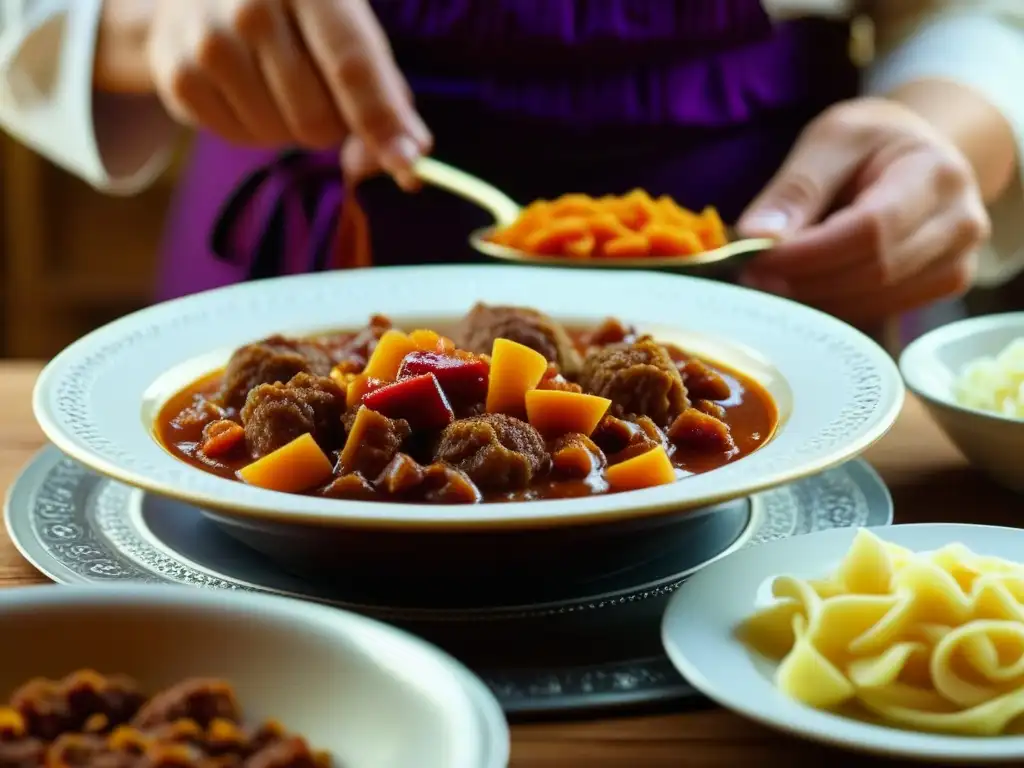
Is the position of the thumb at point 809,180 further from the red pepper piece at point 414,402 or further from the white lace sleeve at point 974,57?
the red pepper piece at point 414,402

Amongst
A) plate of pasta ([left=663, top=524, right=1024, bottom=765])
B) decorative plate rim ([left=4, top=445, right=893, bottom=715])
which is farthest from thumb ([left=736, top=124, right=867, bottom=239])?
plate of pasta ([left=663, top=524, right=1024, bottom=765])

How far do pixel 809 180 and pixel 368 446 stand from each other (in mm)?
1711

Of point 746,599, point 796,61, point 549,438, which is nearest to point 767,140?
point 796,61

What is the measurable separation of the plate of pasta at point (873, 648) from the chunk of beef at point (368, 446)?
408mm

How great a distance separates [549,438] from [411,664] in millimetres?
598

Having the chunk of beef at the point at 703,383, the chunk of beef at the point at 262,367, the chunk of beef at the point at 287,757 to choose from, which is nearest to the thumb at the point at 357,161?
the chunk of beef at the point at 262,367

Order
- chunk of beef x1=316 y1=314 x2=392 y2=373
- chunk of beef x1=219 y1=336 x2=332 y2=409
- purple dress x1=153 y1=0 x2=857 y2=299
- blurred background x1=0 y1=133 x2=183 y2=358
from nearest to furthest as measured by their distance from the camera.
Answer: chunk of beef x1=219 y1=336 x2=332 y2=409
chunk of beef x1=316 y1=314 x2=392 y2=373
purple dress x1=153 y1=0 x2=857 y2=299
blurred background x1=0 y1=133 x2=183 y2=358

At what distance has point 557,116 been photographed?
277 centimetres

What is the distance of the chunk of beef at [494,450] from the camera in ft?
4.62

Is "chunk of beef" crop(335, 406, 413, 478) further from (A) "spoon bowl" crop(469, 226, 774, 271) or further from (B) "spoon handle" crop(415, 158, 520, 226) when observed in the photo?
(B) "spoon handle" crop(415, 158, 520, 226)

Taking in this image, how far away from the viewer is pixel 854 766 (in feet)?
3.46

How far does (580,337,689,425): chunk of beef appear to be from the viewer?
163 centimetres

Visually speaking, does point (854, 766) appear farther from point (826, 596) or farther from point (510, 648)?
point (510, 648)

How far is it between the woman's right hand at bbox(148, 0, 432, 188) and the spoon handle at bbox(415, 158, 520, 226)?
0.15 meters
